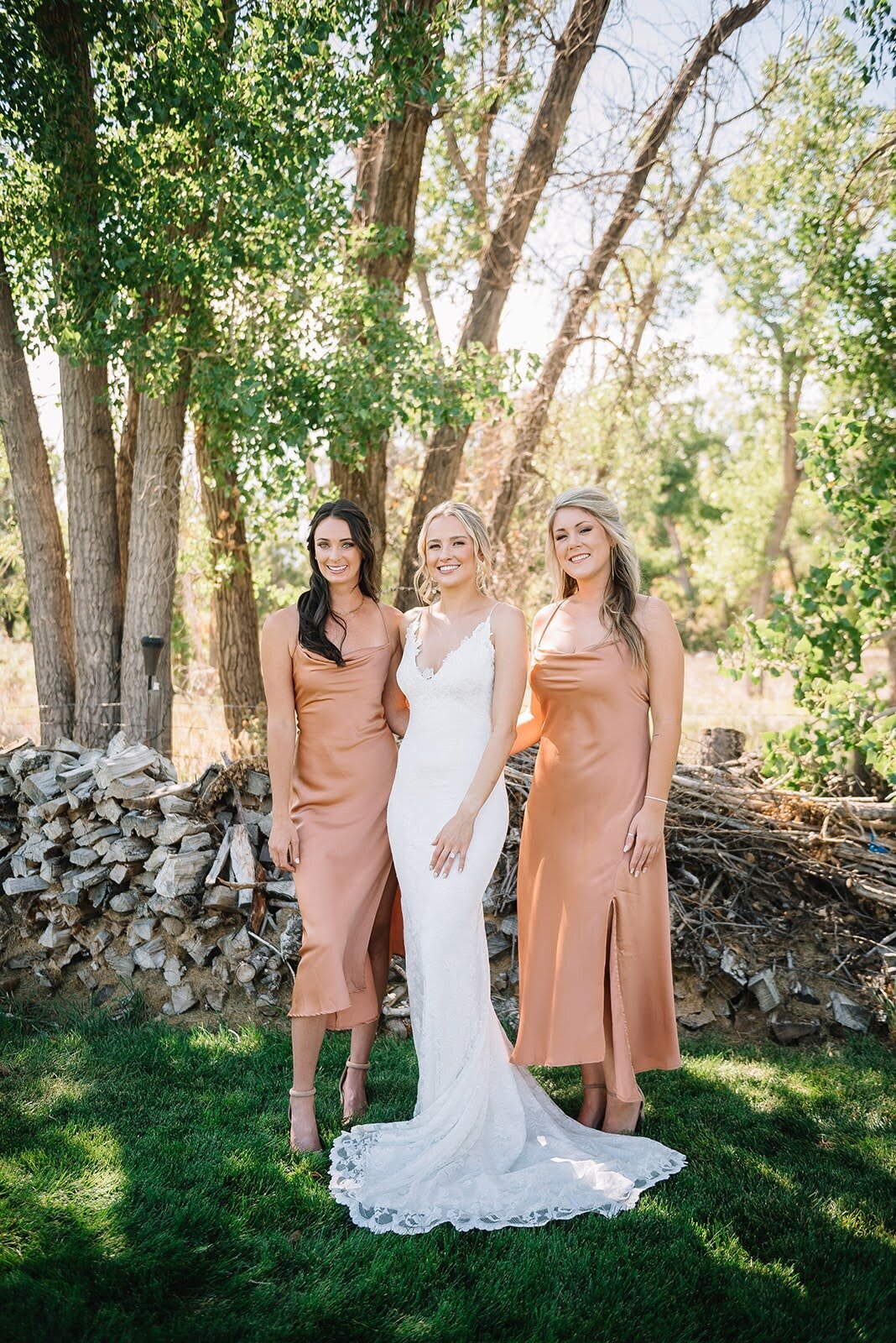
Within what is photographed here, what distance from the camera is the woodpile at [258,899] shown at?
481cm

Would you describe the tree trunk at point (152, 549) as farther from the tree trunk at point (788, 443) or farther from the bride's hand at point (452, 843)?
the tree trunk at point (788, 443)

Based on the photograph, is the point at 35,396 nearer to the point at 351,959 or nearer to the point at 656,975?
the point at 351,959

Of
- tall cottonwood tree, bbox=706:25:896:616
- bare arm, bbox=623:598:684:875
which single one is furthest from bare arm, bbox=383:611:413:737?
tall cottonwood tree, bbox=706:25:896:616

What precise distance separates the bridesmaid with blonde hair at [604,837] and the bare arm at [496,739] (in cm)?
27

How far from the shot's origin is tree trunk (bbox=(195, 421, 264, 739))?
27.4 feet

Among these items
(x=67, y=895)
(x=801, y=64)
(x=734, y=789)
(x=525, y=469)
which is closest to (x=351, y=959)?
(x=67, y=895)

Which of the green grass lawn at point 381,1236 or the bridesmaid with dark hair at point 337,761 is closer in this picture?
the green grass lawn at point 381,1236

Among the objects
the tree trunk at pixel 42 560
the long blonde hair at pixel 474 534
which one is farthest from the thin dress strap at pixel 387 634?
the tree trunk at pixel 42 560

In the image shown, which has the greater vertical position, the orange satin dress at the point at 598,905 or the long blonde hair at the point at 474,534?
the long blonde hair at the point at 474,534

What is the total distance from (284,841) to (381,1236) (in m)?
1.37

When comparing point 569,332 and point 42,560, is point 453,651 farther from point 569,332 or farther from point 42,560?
point 569,332

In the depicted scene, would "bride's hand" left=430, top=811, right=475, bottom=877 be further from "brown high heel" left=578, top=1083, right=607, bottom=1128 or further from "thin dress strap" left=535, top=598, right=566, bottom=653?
"brown high heel" left=578, top=1083, right=607, bottom=1128

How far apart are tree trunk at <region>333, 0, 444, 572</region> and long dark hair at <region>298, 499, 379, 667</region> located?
302 cm

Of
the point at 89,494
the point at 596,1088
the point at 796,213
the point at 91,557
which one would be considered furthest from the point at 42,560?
the point at 796,213
